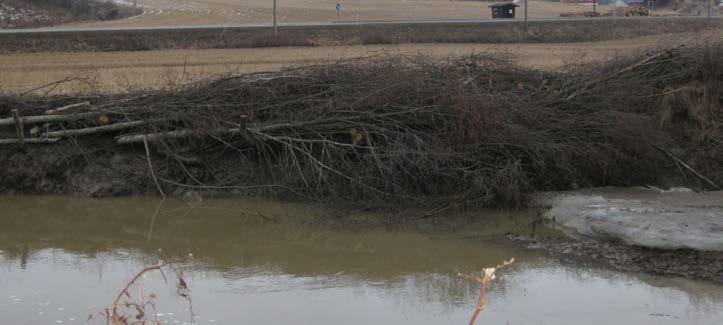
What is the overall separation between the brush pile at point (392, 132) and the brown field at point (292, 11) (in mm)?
43509

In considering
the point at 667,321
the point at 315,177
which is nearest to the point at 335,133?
the point at 315,177

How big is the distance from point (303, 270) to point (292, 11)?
63.2m

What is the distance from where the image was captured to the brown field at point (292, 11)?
61831 mm

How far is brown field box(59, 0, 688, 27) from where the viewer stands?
6183cm

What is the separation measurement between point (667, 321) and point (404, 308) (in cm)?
241

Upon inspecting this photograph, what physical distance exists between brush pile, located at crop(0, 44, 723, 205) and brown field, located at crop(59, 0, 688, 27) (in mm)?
43509

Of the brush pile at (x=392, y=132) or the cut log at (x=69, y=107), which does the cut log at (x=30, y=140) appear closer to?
the brush pile at (x=392, y=132)

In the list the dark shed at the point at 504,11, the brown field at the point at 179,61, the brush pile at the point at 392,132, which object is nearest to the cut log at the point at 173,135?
the brush pile at the point at 392,132

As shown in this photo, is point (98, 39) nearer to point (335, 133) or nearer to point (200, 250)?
point (335, 133)

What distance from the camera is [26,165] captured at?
1363 cm

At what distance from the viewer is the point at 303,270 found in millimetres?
9320

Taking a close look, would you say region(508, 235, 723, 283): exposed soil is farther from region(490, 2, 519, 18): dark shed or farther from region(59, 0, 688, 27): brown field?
region(490, 2, 519, 18): dark shed

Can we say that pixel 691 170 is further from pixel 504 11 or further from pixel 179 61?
pixel 504 11

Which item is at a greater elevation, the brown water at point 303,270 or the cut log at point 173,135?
the cut log at point 173,135
